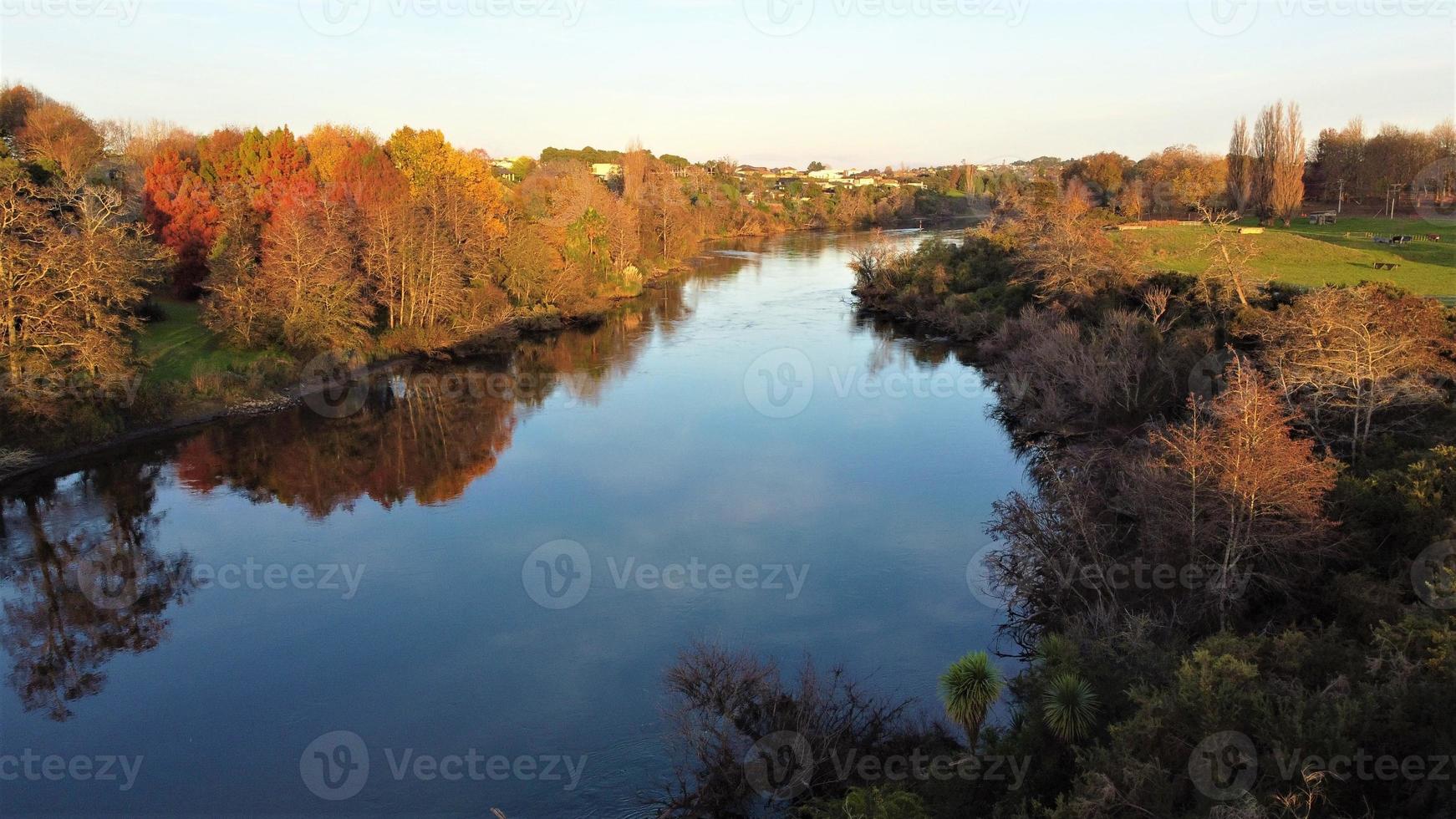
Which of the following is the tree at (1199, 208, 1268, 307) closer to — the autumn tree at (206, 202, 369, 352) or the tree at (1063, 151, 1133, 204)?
the autumn tree at (206, 202, 369, 352)

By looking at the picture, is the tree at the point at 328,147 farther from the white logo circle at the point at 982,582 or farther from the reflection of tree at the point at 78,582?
the white logo circle at the point at 982,582

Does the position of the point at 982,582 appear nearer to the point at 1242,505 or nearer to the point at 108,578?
the point at 1242,505

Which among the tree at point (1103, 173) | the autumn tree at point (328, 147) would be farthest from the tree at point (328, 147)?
A: the tree at point (1103, 173)

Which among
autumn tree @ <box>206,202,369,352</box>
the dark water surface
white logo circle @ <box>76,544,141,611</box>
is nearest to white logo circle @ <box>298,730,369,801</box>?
the dark water surface

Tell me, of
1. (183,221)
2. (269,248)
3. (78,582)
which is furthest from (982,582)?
(183,221)

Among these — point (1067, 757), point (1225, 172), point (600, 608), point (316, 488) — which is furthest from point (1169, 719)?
point (1225, 172)

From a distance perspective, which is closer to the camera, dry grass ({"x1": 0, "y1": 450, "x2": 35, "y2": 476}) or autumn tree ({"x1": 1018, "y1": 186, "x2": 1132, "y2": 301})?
dry grass ({"x1": 0, "y1": 450, "x2": 35, "y2": 476})

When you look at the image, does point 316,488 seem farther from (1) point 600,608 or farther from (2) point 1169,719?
(2) point 1169,719

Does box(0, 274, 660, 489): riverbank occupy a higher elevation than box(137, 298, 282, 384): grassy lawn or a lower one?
lower
